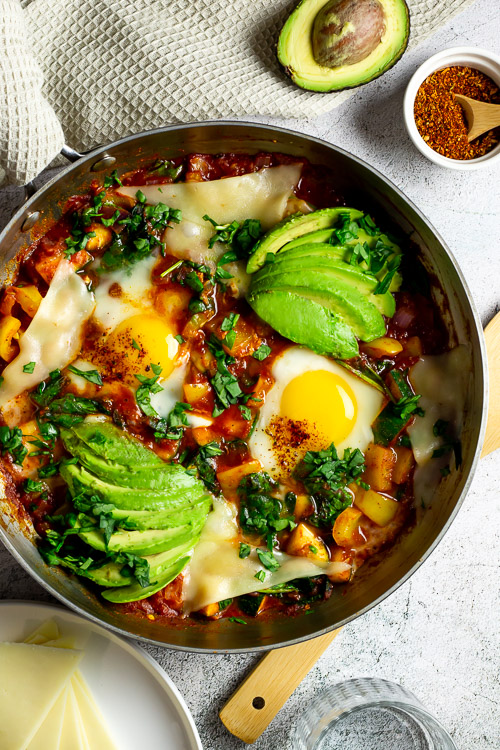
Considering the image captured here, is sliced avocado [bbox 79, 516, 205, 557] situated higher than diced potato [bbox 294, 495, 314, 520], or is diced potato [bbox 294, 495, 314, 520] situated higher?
sliced avocado [bbox 79, 516, 205, 557]

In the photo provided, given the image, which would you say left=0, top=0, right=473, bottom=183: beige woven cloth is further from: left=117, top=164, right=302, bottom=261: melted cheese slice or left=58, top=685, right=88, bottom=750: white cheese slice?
left=58, top=685, right=88, bottom=750: white cheese slice

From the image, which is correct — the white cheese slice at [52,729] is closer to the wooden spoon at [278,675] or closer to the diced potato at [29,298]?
the wooden spoon at [278,675]

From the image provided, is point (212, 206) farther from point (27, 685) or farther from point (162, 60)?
point (27, 685)

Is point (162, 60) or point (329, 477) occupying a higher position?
point (162, 60)

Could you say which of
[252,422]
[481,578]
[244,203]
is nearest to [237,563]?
[252,422]

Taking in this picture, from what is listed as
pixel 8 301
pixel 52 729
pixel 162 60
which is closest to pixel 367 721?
pixel 52 729

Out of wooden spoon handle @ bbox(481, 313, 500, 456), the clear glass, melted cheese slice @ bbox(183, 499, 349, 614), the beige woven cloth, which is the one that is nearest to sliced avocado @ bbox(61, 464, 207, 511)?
melted cheese slice @ bbox(183, 499, 349, 614)

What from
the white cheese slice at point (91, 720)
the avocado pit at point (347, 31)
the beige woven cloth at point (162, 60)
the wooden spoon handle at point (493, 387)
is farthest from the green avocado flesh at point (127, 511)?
the avocado pit at point (347, 31)
